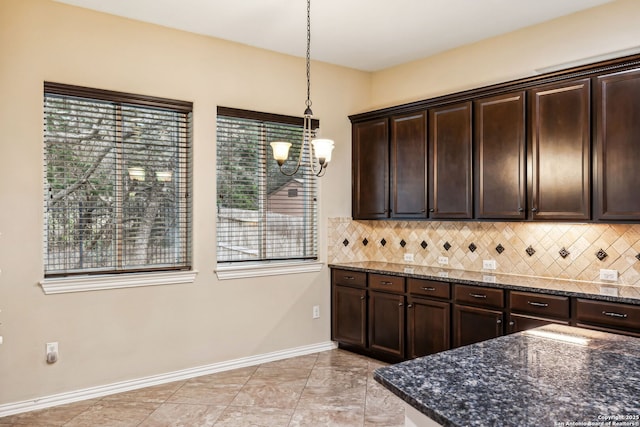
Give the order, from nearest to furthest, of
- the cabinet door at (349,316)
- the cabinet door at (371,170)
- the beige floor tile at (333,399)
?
the beige floor tile at (333,399)
the cabinet door at (349,316)
the cabinet door at (371,170)

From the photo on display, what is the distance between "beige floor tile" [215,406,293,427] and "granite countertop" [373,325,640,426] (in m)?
1.86

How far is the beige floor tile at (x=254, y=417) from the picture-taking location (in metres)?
3.12

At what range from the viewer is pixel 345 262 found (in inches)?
196

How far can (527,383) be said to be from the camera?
139cm

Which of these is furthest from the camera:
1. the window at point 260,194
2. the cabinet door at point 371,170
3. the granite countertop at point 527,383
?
the cabinet door at point 371,170

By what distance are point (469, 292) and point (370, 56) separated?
247 cm

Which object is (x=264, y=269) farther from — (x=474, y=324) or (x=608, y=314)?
(x=608, y=314)

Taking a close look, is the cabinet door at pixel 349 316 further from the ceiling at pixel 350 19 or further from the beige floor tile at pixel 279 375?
the ceiling at pixel 350 19

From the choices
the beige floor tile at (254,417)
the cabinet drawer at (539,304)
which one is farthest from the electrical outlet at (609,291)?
the beige floor tile at (254,417)

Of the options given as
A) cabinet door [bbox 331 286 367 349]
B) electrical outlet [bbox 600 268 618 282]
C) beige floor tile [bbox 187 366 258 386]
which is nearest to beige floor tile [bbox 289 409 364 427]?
beige floor tile [bbox 187 366 258 386]

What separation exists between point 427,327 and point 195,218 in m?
2.16

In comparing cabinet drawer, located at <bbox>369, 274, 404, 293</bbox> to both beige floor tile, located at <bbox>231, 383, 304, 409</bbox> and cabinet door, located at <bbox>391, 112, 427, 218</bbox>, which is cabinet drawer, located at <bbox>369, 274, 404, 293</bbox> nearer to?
cabinet door, located at <bbox>391, 112, 427, 218</bbox>

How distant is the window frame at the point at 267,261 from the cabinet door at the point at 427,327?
45.1 inches

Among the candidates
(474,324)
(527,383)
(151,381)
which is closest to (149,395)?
(151,381)
